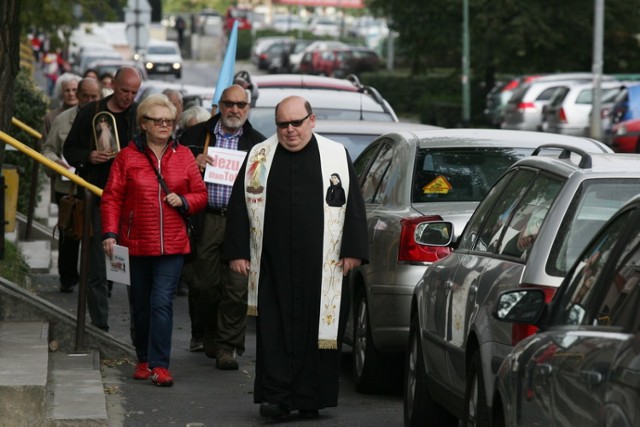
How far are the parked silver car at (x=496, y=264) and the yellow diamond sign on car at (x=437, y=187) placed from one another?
1557mm

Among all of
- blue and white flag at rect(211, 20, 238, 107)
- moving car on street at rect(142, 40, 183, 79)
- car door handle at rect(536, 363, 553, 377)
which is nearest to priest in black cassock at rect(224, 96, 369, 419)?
car door handle at rect(536, 363, 553, 377)

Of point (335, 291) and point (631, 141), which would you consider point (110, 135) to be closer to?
point (335, 291)

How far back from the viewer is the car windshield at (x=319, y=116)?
14.9 m

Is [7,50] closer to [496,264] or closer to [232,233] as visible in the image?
[232,233]

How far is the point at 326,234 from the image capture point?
8820 mm

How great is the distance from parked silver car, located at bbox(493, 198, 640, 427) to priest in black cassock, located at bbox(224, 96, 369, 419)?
107 inches

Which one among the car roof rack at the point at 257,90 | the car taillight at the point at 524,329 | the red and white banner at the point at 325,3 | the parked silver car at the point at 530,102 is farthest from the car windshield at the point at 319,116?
the red and white banner at the point at 325,3

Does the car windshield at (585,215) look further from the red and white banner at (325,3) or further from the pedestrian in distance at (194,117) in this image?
the red and white banner at (325,3)

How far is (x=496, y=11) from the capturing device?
2015 inches

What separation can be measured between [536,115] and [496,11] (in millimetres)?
10196

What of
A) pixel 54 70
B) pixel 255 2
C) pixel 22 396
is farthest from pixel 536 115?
pixel 255 2

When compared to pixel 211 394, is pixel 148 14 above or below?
above

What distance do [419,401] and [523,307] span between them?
2.62 metres

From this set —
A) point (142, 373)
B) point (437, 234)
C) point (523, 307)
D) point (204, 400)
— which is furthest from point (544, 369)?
point (142, 373)
